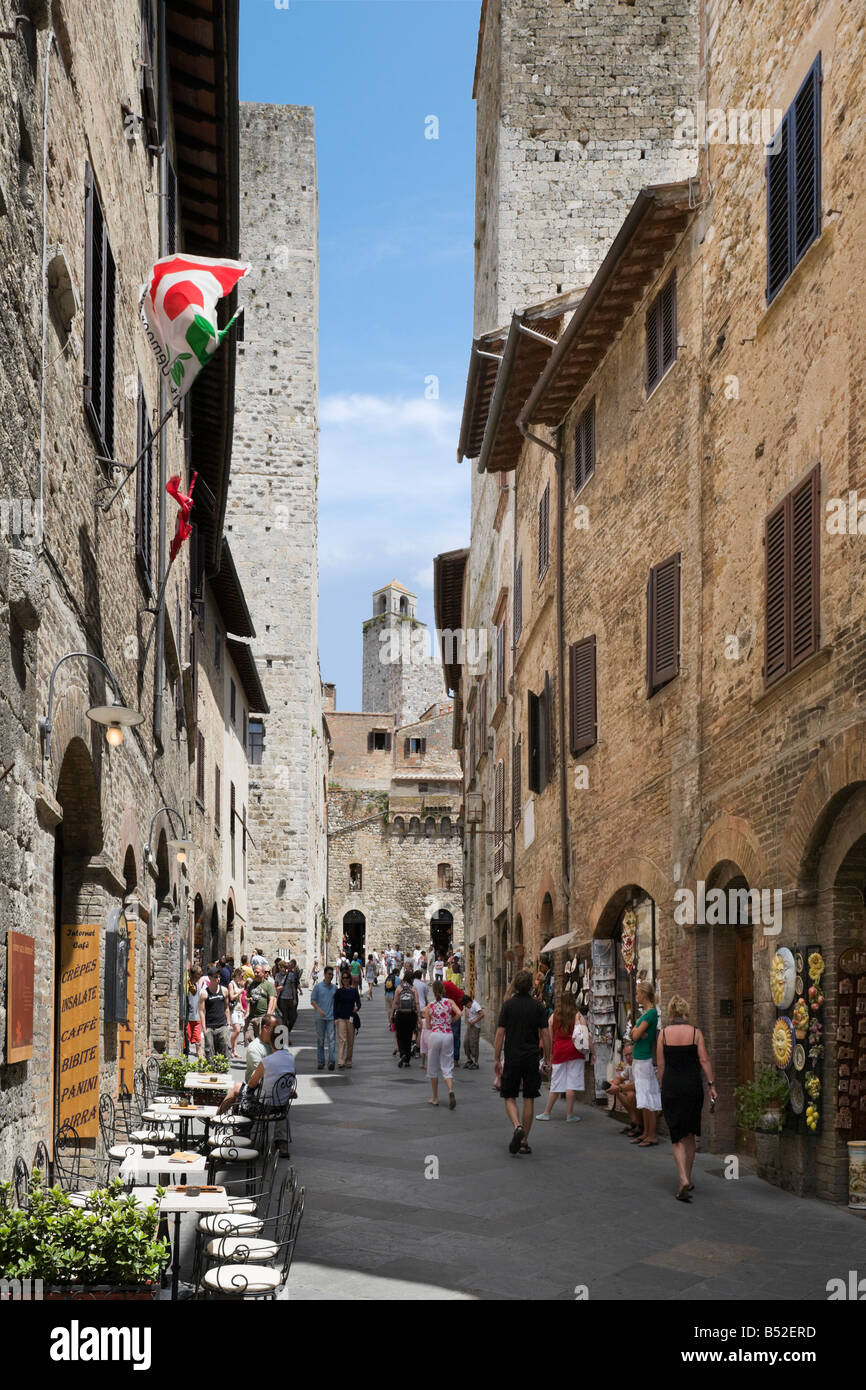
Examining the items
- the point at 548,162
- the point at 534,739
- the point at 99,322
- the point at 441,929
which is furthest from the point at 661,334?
the point at 441,929

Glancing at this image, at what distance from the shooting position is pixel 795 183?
1089 centimetres

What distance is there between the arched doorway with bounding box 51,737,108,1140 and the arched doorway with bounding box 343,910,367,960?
59.0 meters

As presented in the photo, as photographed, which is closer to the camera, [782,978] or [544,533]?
[782,978]

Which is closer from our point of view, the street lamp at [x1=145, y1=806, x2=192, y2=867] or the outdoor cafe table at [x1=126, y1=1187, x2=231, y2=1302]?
the outdoor cafe table at [x1=126, y1=1187, x2=231, y2=1302]

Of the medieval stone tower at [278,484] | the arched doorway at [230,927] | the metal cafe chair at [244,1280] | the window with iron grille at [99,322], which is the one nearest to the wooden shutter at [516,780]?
the arched doorway at [230,927]

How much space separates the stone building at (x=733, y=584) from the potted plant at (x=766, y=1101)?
0.18 metres

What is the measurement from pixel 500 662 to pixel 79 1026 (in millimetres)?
18014

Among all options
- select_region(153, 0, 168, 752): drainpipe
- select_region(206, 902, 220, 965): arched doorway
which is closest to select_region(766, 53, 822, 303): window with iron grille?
select_region(153, 0, 168, 752): drainpipe

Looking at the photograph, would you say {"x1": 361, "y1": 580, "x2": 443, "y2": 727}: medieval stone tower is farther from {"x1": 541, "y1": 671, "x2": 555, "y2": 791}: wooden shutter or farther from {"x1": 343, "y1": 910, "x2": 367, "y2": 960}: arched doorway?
{"x1": 541, "y1": 671, "x2": 555, "y2": 791}: wooden shutter

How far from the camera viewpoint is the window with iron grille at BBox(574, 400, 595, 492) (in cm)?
1758

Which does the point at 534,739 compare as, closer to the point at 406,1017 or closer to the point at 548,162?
the point at 406,1017
